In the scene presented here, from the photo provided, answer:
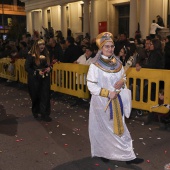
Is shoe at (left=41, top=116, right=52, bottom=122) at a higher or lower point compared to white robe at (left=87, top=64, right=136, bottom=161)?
lower

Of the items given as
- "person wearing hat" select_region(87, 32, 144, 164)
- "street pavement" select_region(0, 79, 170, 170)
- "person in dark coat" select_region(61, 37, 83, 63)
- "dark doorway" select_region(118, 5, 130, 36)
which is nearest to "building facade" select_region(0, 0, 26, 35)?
"dark doorway" select_region(118, 5, 130, 36)

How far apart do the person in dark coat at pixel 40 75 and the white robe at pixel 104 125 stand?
9.30 feet

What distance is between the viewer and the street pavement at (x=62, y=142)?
15.5ft

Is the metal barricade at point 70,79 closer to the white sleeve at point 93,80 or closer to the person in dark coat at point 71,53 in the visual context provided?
the person in dark coat at point 71,53

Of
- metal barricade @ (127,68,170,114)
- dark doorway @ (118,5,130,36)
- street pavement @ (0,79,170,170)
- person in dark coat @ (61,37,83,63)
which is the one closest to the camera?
street pavement @ (0,79,170,170)

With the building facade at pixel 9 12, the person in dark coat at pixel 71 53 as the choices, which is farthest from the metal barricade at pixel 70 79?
the building facade at pixel 9 12

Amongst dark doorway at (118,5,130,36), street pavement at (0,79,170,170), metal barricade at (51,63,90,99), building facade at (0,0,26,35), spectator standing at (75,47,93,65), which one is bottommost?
street pavement at (0,79,170,170)

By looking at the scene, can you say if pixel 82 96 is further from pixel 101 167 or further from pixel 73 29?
pixel 73 29

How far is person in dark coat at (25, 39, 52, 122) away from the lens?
7065mm

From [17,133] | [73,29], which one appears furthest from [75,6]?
[17,133]

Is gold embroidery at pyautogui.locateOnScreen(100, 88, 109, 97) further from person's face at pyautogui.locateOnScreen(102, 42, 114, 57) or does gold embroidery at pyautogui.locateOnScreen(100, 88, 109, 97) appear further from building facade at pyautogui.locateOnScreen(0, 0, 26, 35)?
building facade at pyautogui.locateOnScreen(0, 0, 26, 35)

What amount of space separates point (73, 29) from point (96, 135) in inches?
1134

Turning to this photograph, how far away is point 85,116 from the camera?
7668mm

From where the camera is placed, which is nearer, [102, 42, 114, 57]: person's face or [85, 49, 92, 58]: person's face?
[102, 42, 114, 57]: person's face
